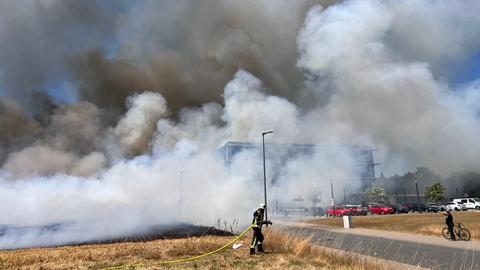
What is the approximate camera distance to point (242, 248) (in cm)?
1353

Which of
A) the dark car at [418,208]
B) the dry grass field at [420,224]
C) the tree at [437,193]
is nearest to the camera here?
the dry grass field at [420,224]

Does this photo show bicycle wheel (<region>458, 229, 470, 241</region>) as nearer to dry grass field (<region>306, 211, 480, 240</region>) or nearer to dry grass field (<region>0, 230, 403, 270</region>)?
dry grass field (<region>306, 211, 480, 240</region>)

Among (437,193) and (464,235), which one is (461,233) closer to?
(464,235)

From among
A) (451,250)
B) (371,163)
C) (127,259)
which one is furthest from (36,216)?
(371,163)

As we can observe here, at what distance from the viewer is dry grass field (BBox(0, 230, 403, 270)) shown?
1053 centimetres

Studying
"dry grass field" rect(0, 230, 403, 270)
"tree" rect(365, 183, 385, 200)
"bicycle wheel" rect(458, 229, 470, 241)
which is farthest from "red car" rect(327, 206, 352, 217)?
"dry grass field" rect(0, 230, 403, 270)

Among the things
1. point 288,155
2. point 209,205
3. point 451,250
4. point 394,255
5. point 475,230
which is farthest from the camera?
point 288,155

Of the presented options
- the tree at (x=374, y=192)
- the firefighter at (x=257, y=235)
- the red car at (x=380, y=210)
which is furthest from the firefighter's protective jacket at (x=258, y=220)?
the tree at (x=374, y=192)

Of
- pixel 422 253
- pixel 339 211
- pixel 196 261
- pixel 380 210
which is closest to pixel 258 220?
pixel 196 261

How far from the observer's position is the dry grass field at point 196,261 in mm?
10531

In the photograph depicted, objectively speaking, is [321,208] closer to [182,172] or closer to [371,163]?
[371,163]

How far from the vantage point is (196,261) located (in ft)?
36.9

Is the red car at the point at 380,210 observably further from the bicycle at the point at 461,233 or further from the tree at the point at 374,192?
the bicycle at the point at 461,233

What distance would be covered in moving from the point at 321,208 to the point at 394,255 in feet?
131
